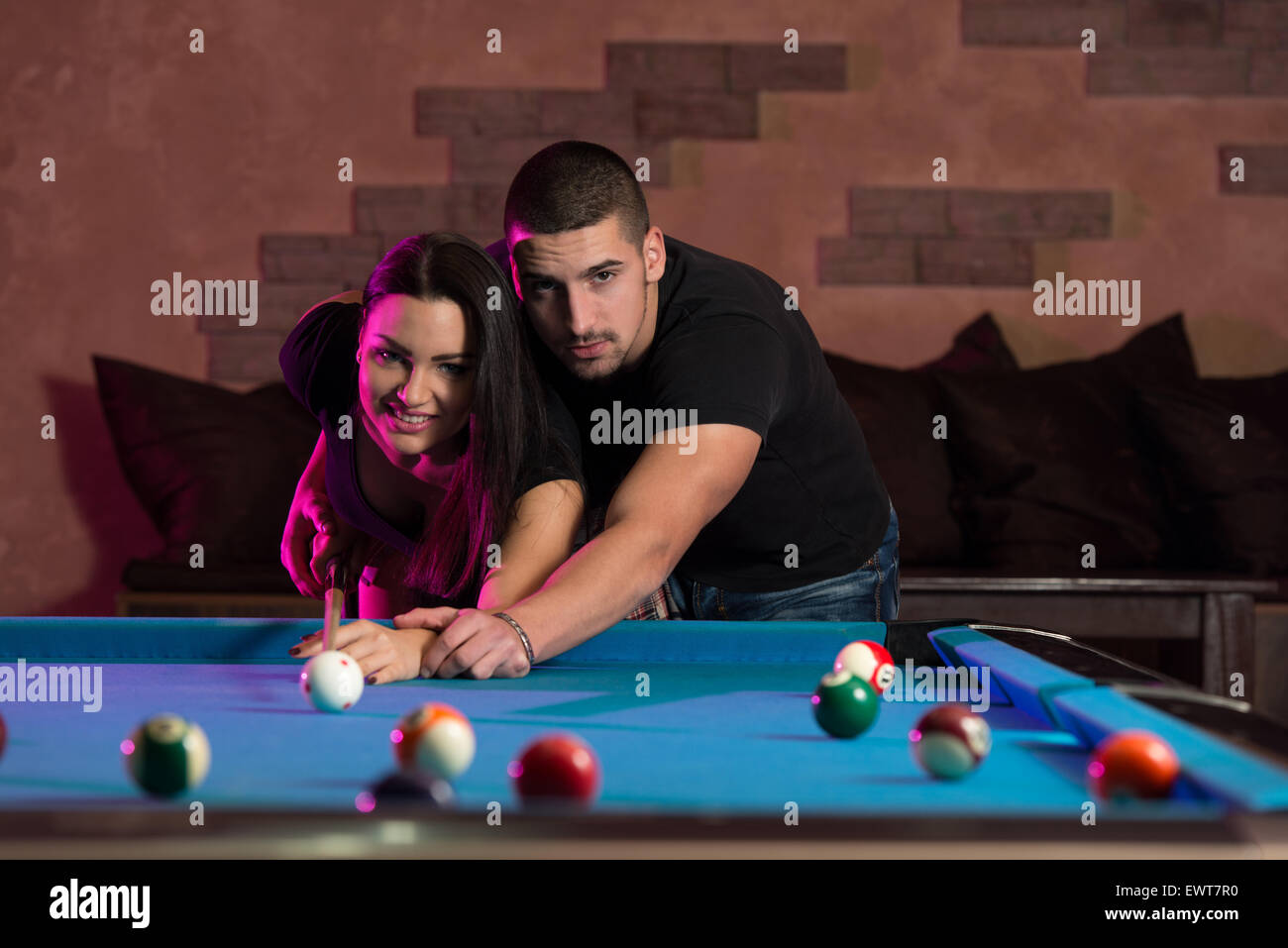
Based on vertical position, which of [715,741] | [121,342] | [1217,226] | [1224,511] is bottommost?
[715,741]

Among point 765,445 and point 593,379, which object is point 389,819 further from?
point 765,445

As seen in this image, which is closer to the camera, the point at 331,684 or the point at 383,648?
the point at 331,684

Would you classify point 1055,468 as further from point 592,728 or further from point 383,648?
point 592,728

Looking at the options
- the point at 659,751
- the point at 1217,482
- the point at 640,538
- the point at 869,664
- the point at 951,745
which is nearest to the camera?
the point at 951,745

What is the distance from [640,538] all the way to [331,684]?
1.61 feet

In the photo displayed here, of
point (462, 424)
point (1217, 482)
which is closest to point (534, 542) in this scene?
point (462, 424)

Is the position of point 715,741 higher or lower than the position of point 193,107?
lower

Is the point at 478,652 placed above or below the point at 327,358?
below

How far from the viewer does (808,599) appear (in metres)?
2.22

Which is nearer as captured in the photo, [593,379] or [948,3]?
[593,379]

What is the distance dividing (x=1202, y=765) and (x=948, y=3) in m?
3.48

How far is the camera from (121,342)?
3861 millimetres

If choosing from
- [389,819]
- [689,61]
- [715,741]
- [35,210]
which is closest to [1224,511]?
[689,61]

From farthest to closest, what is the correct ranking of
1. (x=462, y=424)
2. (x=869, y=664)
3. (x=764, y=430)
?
(x=462, y=424)
(x=764, y=430)
(x=869, y=664)
